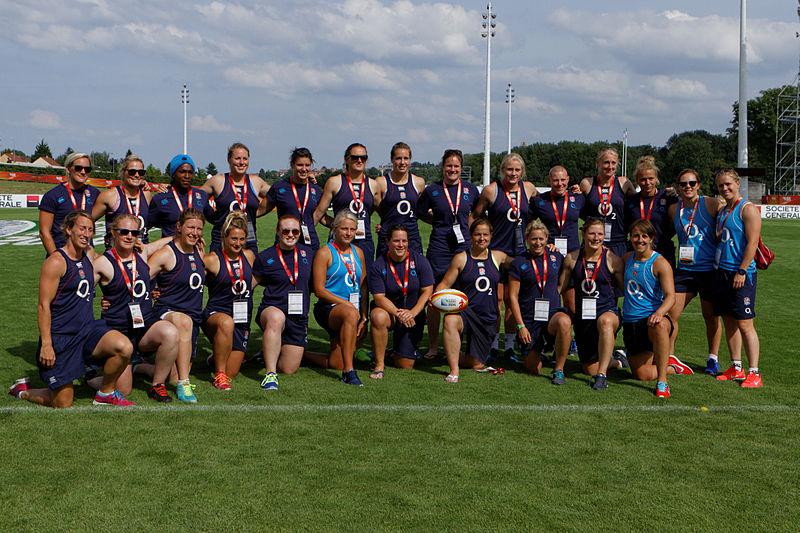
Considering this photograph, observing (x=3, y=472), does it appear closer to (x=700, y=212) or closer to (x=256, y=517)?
(x=256, y=517)

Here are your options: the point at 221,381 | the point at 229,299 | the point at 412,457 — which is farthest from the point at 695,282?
the point at 221,381

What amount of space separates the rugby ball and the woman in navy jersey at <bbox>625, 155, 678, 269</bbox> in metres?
1.92

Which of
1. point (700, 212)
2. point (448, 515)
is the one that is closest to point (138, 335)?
point (448, 515)

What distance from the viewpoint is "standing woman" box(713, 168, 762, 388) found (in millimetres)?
5824

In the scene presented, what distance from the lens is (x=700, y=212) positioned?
6.13 meters

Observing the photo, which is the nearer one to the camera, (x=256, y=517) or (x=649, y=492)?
(x=256, y=517)

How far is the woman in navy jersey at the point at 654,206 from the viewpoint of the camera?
637 cm

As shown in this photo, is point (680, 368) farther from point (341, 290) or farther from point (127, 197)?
point (127, 197)

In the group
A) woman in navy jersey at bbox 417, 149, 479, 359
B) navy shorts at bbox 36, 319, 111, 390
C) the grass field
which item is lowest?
the grass field

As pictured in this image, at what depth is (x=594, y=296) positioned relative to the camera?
5984mm

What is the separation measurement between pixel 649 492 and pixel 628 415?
1.41 m

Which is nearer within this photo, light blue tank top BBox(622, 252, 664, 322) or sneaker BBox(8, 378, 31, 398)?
sneaker BBox(8, 378, 31, 398)

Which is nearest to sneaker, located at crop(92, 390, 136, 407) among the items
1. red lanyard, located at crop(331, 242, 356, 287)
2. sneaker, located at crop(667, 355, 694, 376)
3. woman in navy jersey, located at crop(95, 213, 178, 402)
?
woman in navy jersey, located at crop(95, 213, 178, 402)

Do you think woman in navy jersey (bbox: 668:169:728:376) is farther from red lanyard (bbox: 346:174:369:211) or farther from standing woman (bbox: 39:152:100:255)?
standing woman (bbox: 39:152:100:255)
